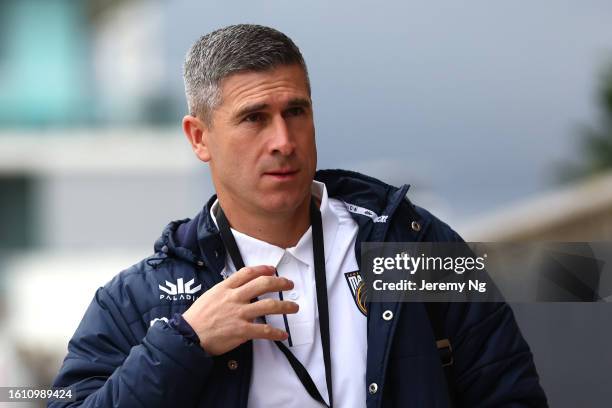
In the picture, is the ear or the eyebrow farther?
the ear

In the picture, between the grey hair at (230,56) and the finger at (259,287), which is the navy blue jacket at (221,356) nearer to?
the finger at (259,287)

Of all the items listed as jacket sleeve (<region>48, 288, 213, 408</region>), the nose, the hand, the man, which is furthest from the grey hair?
jacket sleeve (<region>48, 288, 213, 408</region>)

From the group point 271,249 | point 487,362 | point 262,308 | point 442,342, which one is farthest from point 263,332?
point 487,362

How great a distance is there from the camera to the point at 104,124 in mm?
17969

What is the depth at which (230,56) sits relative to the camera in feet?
8.20

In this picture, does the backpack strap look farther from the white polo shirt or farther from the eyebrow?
the eyebrow

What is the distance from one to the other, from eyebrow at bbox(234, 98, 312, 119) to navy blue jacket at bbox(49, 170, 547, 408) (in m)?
0.29

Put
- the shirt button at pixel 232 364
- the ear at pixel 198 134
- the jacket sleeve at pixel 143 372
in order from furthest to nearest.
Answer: the ear at pixel 198 134, the shirt button at pixel 232 364, the jacket sleeve at pixel 143 372

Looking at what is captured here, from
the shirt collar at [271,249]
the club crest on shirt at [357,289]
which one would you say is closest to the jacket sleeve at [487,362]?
the club crest on shirt at [357,289]

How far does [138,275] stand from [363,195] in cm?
58

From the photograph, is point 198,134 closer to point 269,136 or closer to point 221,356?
point 269,136

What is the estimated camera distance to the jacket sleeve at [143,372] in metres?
2.30

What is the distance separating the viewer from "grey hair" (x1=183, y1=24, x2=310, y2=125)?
98.0 inches

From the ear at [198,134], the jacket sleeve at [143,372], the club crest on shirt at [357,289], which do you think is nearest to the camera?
the jacket sleeve at [143,372]
